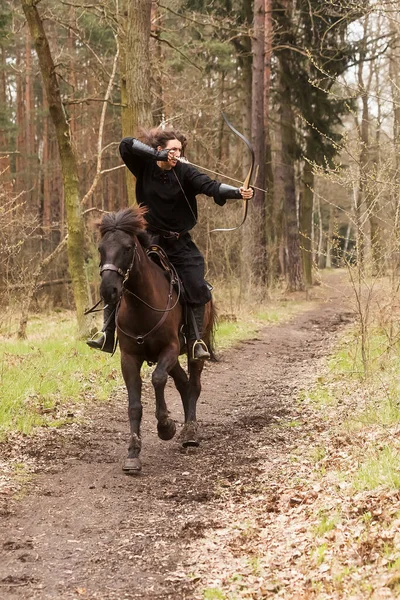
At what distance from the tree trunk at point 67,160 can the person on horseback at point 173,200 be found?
6.09 m

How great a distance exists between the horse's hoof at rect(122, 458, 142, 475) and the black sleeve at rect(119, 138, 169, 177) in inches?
119

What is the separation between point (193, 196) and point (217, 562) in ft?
14.4

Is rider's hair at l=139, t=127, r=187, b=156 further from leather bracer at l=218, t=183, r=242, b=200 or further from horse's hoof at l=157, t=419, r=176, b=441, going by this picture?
horse's hoof at l=157, t=419, r=176, b=441

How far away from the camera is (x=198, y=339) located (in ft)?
26.9

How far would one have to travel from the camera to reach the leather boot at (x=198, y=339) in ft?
26.6

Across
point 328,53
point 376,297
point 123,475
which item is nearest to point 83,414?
point 123,475

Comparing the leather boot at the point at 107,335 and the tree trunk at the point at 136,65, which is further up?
the tree trunk at the point at 136,65

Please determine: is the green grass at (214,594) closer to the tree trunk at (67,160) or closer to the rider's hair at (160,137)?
the rider's hair at (160,137)

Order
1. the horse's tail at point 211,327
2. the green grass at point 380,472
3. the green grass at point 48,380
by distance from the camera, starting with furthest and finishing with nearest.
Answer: the horse's tail at point 211,327, the green grass at point 48,380, the green grass at point 380,472

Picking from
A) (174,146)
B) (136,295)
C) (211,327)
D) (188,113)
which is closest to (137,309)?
(136,295)

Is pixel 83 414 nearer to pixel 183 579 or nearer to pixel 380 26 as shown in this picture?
pixel 183 579

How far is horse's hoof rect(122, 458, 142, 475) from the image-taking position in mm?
6973

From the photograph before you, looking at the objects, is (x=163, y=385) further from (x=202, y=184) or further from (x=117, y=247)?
(x=202, y=184)

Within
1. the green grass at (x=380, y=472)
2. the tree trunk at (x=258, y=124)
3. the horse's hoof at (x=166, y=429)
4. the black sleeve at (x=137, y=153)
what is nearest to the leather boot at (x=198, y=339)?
the horse's hoof at (x=166, y=429)
